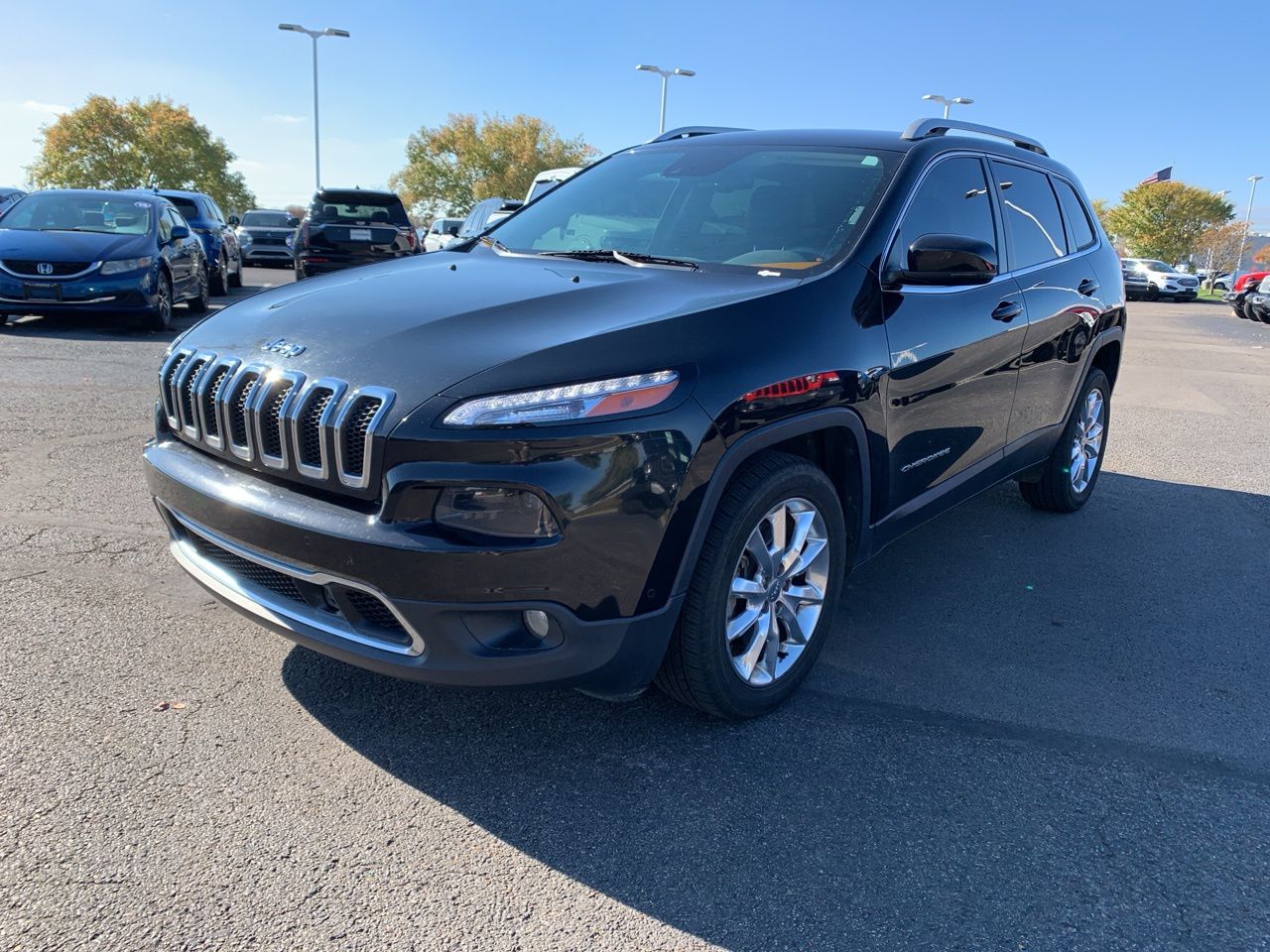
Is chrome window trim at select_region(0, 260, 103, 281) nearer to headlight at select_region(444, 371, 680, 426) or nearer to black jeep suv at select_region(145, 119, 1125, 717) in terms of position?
black jeep suv at select_region(145, 119, 1125, 717)

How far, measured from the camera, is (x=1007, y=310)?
12.9 ft

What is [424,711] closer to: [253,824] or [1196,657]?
[253,824]

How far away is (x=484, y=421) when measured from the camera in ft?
7.39

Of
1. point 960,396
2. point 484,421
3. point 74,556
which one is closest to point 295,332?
point 484,421

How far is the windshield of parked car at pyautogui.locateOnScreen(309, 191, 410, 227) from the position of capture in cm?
1639

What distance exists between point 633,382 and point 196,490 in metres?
1.26

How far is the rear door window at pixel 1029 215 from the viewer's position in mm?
4219

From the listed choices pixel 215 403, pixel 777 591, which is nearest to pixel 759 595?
pixel 777 591

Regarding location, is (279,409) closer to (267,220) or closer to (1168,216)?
(267,220)

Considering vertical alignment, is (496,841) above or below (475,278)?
below

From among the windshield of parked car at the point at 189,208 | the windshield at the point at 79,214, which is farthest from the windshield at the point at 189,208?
the windshield at the point at 79,214

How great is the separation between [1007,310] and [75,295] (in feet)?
32.5

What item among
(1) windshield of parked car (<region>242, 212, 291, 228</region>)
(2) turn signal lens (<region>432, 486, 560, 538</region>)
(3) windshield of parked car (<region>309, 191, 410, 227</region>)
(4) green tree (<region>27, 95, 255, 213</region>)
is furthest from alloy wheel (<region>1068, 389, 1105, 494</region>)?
(4) green tree (<region>27, 95, 255, 213</region>)

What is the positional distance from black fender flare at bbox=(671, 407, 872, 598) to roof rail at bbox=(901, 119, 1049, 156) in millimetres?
1405
